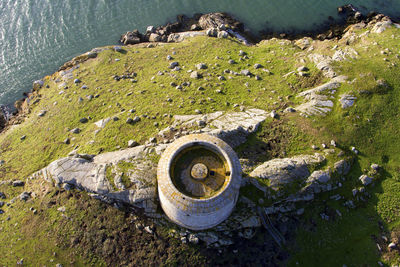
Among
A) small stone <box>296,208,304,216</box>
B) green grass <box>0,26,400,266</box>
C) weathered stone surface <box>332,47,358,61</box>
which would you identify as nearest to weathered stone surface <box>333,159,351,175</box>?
green grass <box>0,26,400,266</box>

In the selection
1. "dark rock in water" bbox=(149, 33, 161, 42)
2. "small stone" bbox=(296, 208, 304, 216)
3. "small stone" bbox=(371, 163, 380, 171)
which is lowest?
"small stone" bbox=(296, 208, 304, 216)

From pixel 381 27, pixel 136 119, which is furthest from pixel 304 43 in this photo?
pixel 136 119

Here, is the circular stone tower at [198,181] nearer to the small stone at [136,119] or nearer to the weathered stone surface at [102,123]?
the small stone at [136,119]

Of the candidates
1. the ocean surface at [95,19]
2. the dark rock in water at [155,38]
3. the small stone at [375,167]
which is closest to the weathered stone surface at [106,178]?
the small stone at [375,167]

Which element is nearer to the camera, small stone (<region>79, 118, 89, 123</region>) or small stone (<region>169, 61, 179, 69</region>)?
small stone (<region>79, 118, 89, 123</region>)

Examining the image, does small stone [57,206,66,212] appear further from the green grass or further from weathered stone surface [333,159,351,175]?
weathered stone surface [333,159,351,175]
